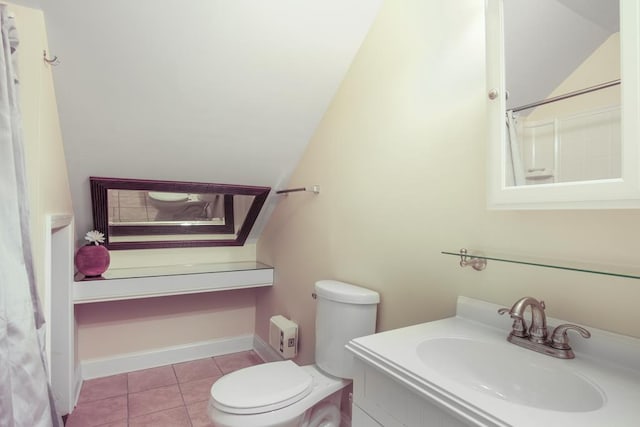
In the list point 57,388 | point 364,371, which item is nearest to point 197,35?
point 364,371

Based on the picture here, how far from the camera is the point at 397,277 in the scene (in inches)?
61.5

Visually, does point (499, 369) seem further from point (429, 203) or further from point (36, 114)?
point (36, 114)

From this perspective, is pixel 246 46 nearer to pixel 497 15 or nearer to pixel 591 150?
pixel 497 15

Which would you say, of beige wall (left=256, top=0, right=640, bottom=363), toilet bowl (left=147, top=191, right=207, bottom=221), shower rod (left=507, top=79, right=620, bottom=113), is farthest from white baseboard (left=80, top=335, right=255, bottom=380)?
shower rod (left=507, top=79, right=620, bottom=113)

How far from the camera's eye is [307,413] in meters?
1.68

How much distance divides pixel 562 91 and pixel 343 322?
1216 millimetres

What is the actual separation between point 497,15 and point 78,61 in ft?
5.51

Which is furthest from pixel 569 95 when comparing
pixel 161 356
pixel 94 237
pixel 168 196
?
pixel 161 356

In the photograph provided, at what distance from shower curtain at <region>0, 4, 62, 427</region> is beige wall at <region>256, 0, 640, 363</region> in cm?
131

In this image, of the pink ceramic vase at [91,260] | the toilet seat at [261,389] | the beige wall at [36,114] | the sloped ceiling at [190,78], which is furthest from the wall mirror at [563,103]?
the pink ceramic vase at [91,260]

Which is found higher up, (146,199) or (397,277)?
(146,199)

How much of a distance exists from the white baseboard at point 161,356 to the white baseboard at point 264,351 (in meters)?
0.07

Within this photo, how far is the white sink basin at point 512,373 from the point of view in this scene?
0.83m

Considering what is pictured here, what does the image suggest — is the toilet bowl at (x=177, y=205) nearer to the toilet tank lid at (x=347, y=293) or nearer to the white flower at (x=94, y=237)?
the white flower at (x=94, y=237)
